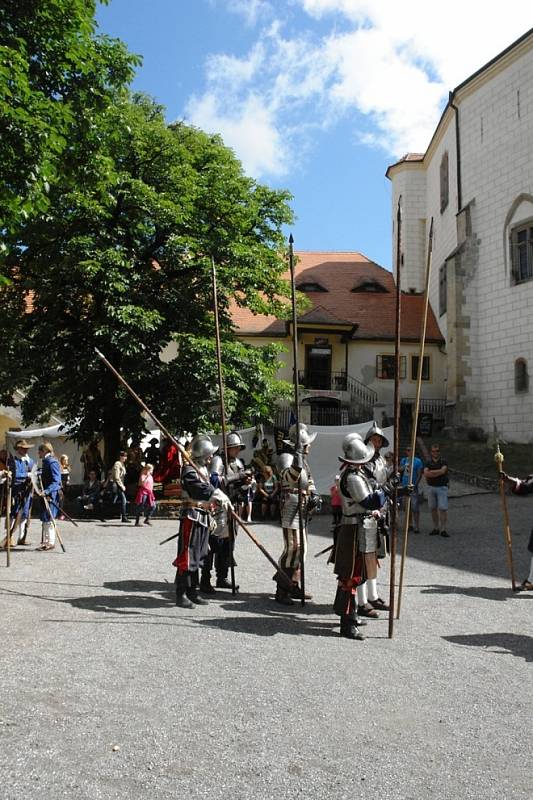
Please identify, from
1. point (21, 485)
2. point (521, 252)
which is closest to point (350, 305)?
point (521, 252)

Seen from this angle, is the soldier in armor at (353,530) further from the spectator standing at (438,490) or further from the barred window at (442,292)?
the barred window at (442,292)

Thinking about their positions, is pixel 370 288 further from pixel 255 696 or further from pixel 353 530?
pixel 255 696

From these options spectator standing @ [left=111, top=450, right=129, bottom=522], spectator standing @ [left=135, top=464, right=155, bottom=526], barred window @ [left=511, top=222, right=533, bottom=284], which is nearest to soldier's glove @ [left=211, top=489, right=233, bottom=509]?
spectator standing @ [left=135, top=464, right=155, bottom=526]

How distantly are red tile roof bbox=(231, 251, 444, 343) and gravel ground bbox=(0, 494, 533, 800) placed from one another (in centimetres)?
2291

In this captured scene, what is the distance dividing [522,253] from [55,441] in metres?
17.6

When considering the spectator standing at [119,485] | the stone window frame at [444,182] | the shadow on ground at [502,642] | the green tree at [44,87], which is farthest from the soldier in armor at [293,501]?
the stone window frame at [444,182]

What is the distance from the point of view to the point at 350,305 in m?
34.5

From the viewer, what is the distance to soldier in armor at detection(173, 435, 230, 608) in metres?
7.38

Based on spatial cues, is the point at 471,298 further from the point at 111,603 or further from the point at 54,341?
the point at 111,603

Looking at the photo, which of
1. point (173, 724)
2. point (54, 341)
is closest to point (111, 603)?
point (173, 724)

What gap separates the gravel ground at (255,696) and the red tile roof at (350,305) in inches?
902

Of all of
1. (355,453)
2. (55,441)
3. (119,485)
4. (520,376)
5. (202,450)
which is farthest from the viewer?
(55,441)

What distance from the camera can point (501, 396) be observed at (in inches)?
997

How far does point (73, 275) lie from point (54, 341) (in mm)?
2335
